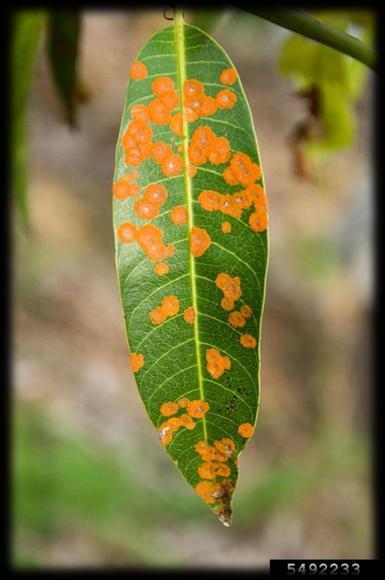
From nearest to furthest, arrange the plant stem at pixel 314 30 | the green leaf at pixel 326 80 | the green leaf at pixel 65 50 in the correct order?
the plant stem at pixel 314 30 → the green leaf at pixel 65 50 → the green leaf at pixel 326 80

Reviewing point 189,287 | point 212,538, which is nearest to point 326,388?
point 212,538

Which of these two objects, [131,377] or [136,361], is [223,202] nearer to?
[136,361]

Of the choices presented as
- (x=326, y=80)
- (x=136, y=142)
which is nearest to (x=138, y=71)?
(x=136, y=142)

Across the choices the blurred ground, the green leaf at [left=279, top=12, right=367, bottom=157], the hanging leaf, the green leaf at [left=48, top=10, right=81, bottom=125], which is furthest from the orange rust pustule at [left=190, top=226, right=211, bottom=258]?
the blurred ground

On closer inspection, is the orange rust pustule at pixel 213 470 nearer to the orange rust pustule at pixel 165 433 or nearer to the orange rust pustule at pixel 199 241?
the orange rust pustule at pixel 165 433

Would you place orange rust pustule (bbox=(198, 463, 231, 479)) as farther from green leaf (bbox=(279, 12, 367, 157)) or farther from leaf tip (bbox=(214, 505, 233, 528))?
green leaf (bbox=(279, 12, 367, 157))

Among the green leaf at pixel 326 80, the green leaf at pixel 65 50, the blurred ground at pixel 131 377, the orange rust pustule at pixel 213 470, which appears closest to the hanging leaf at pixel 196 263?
the orange rust pustule at pixel 213 470
